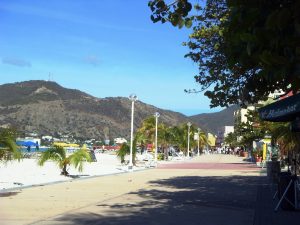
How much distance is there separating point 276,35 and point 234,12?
57 centimetres

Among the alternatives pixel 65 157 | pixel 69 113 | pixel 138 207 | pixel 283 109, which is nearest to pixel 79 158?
pixel 65 157

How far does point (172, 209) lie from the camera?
13.3 m

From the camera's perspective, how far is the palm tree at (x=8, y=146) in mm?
17219

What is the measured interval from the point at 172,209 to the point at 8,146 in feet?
21.2

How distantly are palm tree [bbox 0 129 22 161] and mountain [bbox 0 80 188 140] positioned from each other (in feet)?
389

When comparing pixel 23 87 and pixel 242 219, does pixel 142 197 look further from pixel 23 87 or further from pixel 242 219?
pixel 23 87

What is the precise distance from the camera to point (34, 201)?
14.7 m

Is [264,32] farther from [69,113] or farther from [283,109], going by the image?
[69,113]

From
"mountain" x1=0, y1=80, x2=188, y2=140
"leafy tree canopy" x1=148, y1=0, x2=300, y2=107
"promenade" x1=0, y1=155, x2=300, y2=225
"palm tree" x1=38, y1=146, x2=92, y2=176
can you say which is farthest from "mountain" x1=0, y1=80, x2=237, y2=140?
"leafy tree canopy" x1=148, y1=0, x2=300, y2=107

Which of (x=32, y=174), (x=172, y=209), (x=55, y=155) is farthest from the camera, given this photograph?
(x=32, y=174)

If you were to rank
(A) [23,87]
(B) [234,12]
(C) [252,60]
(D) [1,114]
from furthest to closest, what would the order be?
(A) [23,87], (D) [1,114], (C) [252,60], (B) [234,12]

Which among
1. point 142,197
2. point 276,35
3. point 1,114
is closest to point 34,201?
point 142,197

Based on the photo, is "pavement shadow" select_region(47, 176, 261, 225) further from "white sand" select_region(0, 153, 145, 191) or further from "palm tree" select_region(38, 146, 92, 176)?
"palm tree" select_region(38, 146, 92, 176)

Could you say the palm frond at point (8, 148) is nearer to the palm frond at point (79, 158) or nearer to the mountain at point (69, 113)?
the palm frond at point (79, 158)
